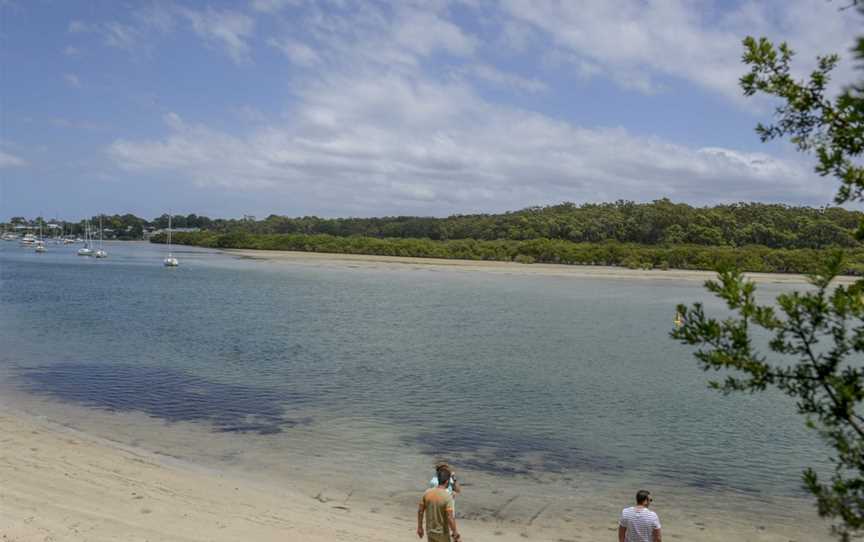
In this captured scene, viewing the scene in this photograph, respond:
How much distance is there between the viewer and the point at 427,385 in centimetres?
2395

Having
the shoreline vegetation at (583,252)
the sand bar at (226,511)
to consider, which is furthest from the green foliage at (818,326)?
the shoreline vegetation at (583,252)

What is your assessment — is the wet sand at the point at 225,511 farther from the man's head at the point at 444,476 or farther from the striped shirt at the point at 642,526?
the striped shirt at the point at 642,526

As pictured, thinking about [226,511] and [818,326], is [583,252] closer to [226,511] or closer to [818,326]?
[226,511]

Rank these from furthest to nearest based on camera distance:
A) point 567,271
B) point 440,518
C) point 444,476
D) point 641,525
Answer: point 567,271 < point 444,476 < point 440,518 < point 641,525

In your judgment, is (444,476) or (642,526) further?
(444,476)

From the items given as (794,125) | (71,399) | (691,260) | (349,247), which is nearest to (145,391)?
(71,399)

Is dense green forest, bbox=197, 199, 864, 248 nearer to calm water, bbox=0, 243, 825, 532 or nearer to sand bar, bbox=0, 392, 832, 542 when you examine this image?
calm water, bbox=0, 243, 825, 532

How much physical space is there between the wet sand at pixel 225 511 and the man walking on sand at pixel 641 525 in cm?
279

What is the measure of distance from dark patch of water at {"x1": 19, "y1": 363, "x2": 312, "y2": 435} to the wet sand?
386cm

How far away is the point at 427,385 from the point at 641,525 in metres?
15.4

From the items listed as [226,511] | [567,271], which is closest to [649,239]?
[567,271]

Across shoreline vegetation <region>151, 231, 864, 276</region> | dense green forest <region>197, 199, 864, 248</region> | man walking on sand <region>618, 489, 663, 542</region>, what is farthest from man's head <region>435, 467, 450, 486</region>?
dense green forest <region>197, 199, 864, 248</region>

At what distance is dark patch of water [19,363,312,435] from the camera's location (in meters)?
18.8

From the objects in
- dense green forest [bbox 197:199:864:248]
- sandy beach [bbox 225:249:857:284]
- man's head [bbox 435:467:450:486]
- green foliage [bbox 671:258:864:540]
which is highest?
dense green forest [bbox 197:199:864:248]
